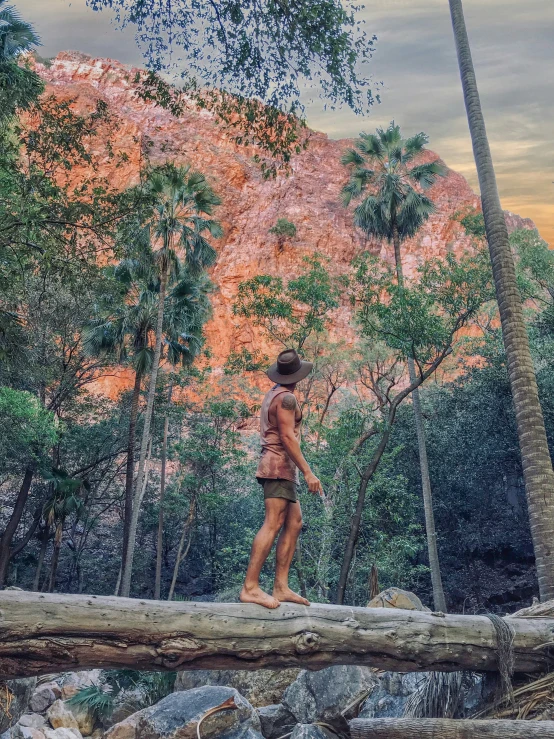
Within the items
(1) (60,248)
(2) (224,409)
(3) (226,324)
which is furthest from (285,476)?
(3) (226,324)

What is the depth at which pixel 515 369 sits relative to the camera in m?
9.73

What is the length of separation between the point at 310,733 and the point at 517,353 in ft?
21.7

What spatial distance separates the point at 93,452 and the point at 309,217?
1688 inches

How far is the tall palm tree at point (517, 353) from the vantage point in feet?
29.5

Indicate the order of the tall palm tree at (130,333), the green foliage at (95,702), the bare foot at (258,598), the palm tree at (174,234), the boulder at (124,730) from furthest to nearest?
1. the tall palm tree at (130,333)
2. the palm tree at (174,234)
3. the green foliage at (95,702)
4. the boulder at (124,730)
5. the bare foot at (258,598)

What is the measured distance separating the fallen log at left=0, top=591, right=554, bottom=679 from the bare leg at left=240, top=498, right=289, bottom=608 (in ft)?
0.29

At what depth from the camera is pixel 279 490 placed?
4.72 m

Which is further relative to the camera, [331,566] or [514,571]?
[514,571]

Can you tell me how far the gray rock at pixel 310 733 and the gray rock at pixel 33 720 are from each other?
641 cm

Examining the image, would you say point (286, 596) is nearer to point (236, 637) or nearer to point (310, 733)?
point (236, 637)

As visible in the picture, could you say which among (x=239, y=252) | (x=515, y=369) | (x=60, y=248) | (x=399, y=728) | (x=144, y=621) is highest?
(x=239, y=252)

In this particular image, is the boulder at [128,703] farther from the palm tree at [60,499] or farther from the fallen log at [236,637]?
the palm tree at [60,499]

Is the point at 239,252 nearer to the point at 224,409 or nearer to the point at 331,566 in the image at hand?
the point at 224,409

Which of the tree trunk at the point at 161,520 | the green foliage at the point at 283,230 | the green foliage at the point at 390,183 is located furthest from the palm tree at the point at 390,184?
the green foliage at the point at 283,230
